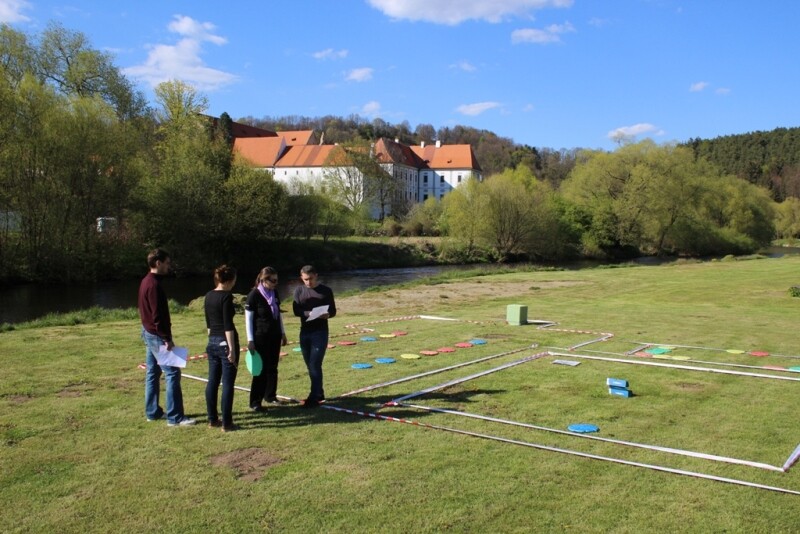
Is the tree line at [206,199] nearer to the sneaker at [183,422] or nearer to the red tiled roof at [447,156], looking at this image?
the sneaker at [183,422]

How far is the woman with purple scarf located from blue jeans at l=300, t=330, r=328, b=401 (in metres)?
0.31

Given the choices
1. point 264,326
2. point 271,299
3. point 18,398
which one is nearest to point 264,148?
point 18,398

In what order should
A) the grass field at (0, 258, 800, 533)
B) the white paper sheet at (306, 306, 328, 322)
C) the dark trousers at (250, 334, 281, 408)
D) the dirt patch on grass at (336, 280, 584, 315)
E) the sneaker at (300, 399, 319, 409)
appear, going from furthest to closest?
1. the dirt patch on grass at (336, 280, 584, 315)
2. the white paper sheet at (306, 306, 328, 322)
3. the sneaker at (300, 399, 319, 409)
4. the dark trousers at (250, 334, 281, 408)
5. the grass field at (0, 258, 800, 533)

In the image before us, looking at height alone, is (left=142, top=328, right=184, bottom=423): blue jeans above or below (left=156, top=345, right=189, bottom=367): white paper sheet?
below

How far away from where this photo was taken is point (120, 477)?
18.7ft

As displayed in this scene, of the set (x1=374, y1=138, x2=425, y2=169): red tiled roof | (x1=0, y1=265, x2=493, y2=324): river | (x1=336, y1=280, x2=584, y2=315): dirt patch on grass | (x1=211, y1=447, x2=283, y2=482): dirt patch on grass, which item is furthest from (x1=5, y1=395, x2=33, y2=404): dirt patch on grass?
(x1=374, y1=138, x2=425, y2=169): red tiled roof

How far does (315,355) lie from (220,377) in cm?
127

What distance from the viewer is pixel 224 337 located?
7.09 metres

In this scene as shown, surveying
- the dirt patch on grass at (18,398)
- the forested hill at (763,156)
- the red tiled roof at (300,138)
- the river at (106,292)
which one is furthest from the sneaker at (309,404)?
the forested hill at (763,156)

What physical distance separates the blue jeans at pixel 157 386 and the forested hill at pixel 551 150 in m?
124

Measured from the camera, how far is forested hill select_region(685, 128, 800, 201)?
136750 millimetres

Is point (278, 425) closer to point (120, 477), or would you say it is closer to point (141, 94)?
point (120, 477)

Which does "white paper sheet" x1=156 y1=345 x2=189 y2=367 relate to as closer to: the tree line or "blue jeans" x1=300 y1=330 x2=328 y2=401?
"blue jeans" x1=300 y1=330 x2=328 y2=401

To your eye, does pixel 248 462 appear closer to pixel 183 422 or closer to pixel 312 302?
pixel 183 422
